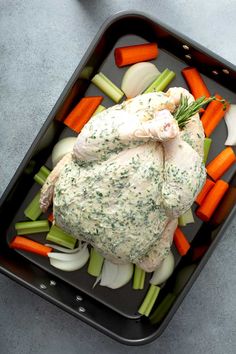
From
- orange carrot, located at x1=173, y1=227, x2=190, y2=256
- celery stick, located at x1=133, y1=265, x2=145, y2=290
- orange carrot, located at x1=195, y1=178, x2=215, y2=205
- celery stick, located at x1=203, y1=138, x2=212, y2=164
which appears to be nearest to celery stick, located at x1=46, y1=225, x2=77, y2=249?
celery stick, located at x1=133, y1=265, x2=145, y2=290

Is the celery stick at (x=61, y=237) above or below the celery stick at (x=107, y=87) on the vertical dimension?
below

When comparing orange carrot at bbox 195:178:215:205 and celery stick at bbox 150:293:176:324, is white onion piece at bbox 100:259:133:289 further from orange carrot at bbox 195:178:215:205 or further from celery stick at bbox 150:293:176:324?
orange carrot at bbox 195:178:215:205

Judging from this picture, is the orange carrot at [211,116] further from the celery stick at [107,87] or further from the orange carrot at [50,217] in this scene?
the orange carrot at [50,217]

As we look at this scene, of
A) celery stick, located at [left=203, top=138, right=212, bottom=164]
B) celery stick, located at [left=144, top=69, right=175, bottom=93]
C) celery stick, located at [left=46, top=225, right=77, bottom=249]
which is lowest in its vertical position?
celery stick, located at [left=46, top=225, right=77, bottom=249]

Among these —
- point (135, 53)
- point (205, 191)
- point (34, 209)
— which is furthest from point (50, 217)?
point (135, 53)

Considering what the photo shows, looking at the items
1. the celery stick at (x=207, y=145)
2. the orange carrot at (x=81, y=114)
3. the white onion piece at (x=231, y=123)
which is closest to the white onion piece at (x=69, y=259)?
the orange carrot at (x=81, y=114)

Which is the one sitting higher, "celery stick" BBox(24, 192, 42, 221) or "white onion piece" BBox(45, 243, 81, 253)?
"celery stick" BBox(24, 192, 42, 221)

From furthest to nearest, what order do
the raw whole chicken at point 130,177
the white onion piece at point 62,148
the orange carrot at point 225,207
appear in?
the white onion piece at point 62,148 < the orange carrot at point 225,207 < the raw whole chicken at point 130,177
